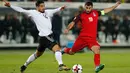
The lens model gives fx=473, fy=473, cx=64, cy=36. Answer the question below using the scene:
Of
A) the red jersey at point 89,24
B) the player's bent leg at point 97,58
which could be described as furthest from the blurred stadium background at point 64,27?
the player's bent leg at point 97,58

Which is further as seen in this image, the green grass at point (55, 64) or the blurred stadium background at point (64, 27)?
the blurred stadium background at point (64, 27)

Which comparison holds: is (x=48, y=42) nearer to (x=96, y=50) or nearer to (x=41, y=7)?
(x=41, y=7)

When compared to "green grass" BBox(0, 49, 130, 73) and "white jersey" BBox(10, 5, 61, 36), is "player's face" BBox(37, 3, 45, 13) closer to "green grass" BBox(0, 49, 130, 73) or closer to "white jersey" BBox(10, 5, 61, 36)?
"white jersey" BBox(10, 5, 61, 36)

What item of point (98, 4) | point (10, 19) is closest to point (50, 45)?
point (10, 19)

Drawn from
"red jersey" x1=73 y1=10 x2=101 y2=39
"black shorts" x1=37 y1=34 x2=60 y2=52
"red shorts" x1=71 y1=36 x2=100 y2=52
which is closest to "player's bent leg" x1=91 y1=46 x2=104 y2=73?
"red shorts" x1=71 y1=36 x2=100 y2=52

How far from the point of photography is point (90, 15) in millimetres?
16234

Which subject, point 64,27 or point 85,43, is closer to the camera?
point 85,43

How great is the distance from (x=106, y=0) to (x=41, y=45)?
20.8m

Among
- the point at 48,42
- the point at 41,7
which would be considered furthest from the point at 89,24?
the point at 41,7

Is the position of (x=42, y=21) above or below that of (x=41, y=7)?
below

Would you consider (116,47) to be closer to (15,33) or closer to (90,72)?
(15,33)

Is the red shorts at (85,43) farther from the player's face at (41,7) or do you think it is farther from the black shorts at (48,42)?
the player's face at (41,7)

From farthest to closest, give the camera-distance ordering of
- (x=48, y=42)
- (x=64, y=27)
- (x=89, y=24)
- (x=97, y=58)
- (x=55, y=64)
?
1. (x=64, y=27)
2. (x=55, y=64)
3. (x=89, y=24)
4. (x=48, y=42)
5. (x=97, y=58)

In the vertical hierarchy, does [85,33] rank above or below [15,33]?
above
